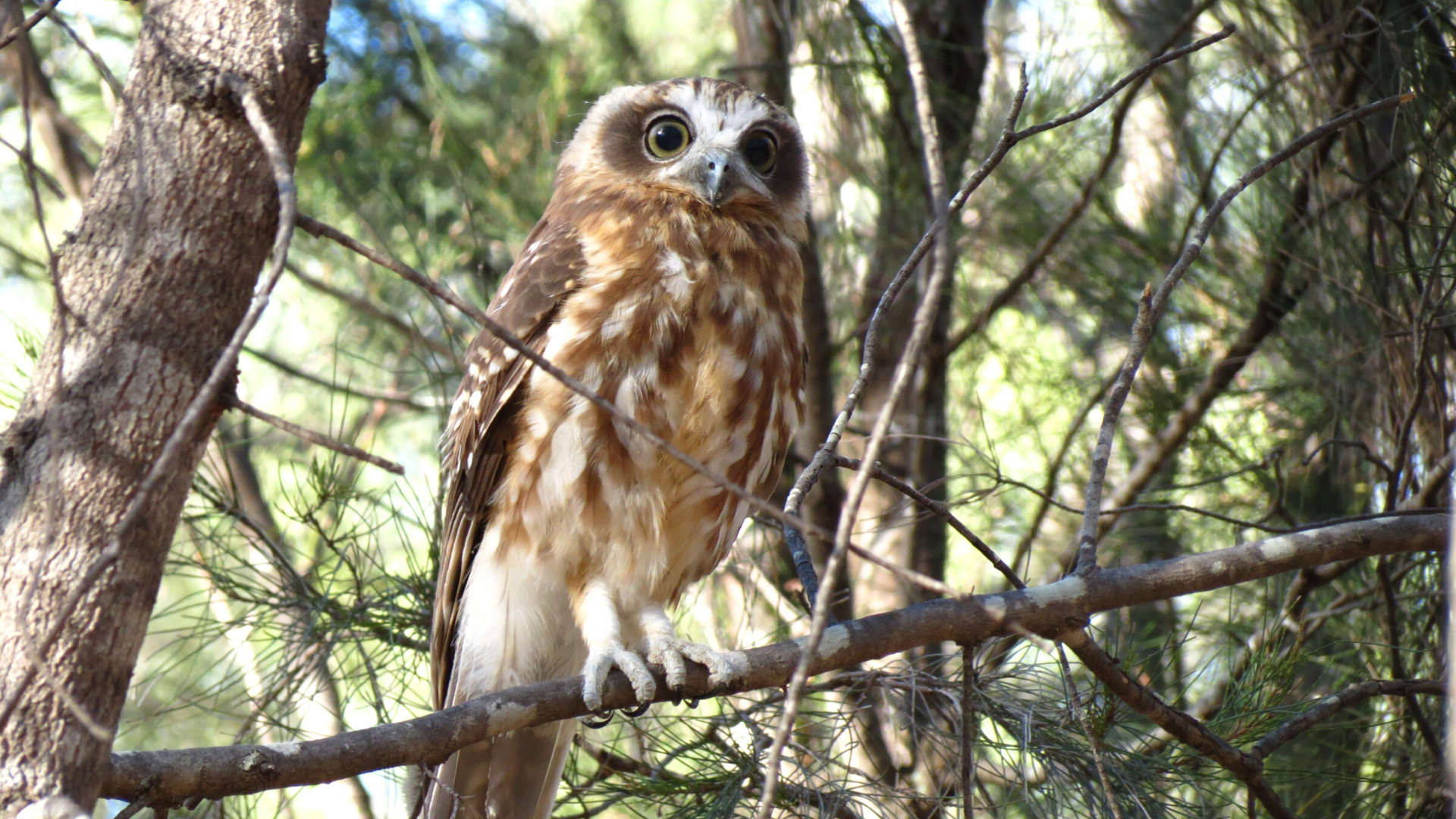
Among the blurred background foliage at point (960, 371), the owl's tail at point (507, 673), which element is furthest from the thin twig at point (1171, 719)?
the owl's tail at point (507, 673)

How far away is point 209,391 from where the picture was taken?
1.17 meters

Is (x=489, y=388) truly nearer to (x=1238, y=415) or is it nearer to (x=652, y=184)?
(x=652, y=184)

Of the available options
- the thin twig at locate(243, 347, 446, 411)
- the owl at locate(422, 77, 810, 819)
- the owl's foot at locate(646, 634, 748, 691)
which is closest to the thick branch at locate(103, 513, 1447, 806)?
the owl's foot at locate(646, 634, 748, 691)

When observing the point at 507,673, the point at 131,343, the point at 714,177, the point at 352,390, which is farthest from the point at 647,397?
the point at 352,390

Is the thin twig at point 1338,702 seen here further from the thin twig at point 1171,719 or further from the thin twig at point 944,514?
the thin twig at point 944,514

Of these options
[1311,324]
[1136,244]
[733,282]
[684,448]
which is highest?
[1136,244]

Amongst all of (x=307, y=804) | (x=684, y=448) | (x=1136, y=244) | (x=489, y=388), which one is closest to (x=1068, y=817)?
(x=684, y=448)

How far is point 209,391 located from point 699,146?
206 centimetres

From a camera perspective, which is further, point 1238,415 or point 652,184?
point 1238,415

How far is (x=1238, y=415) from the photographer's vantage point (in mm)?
4008

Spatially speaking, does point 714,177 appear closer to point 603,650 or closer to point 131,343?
point 603,650

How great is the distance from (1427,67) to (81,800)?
2959 millimetres

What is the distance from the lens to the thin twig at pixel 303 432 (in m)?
1.61

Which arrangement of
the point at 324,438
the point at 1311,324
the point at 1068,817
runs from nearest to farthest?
the point at 324,438 → the point at 1068,817 → the point at 1311,324
